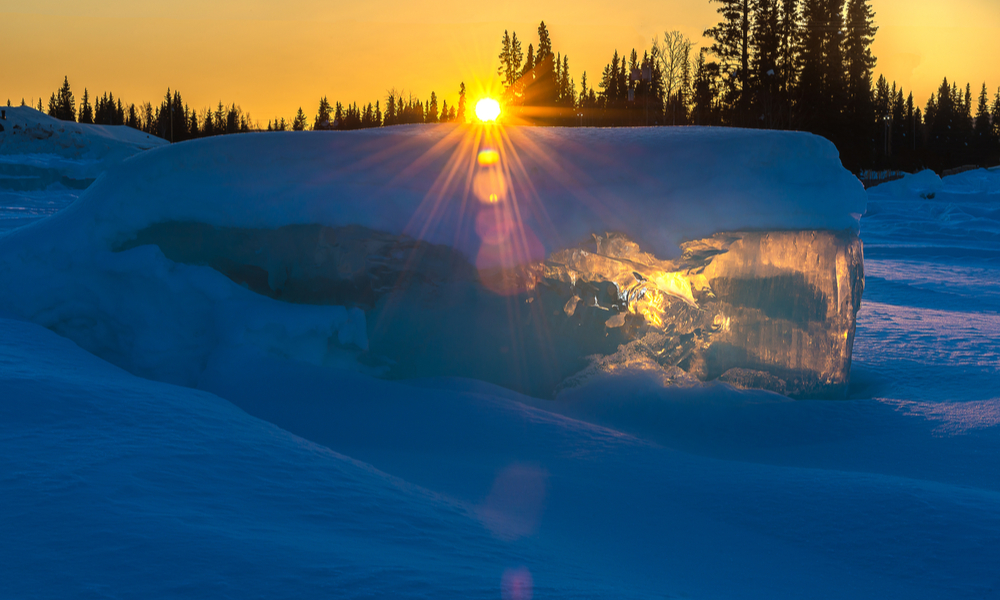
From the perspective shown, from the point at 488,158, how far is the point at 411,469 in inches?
74.5

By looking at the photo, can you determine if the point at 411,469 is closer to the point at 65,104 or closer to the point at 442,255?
the point at 442,255

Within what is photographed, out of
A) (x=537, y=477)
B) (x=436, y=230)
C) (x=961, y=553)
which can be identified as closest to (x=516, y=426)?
(x=537, y=477)

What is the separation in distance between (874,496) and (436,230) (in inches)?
91.7

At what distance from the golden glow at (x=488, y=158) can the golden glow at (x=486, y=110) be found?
0.81 meters

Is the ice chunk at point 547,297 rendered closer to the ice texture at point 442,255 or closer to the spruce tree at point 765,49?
the ice texture at point 442,255

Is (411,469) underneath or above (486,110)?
underneath

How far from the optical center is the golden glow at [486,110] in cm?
460

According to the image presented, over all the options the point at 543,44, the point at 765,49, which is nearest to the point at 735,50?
the point at 765,49

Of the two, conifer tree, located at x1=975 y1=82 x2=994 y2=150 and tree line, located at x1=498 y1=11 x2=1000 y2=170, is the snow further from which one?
conifer tree, located at x1=975 y1=82 x2=994 y2=150

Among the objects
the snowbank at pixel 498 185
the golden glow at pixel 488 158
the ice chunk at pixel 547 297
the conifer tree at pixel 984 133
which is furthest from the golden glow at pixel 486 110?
the conifer tree at pixel 984 133

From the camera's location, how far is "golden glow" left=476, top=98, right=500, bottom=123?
15.1 ft

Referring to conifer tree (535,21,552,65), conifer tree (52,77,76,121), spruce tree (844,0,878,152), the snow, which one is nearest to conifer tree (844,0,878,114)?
spruce tree (844,0,878,152)

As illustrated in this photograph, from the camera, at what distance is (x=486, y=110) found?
183 inches

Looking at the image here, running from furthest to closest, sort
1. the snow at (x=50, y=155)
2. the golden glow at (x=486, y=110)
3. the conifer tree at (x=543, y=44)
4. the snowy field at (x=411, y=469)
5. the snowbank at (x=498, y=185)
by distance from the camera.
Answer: the conifer tree at (x=543, y=44), the snow at (x=50, y=155), the golden glow at (x=486, y=110), the snowbank at (x=498, y=185), the snowy field at (x=411, y=469)
